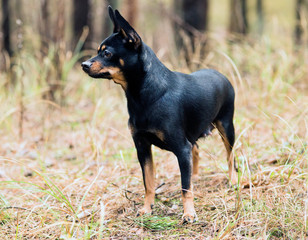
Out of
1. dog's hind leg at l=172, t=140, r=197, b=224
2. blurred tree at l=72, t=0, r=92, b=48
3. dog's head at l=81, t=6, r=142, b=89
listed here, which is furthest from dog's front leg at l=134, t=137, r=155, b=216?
blurred tree at l=72, t=0, r=92, b=48

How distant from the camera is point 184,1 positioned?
7.67 meters

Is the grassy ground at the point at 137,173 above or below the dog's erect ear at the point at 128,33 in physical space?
below

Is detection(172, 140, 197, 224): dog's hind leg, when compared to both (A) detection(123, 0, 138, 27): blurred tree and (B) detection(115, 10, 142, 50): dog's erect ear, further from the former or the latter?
(A) detection(123, 0, 138, 27): blurred tree

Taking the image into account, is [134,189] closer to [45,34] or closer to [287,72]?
[287,72]

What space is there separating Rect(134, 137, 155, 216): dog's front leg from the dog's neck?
0.40 m

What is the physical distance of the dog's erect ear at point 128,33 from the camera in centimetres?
258

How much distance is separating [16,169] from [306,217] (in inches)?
132

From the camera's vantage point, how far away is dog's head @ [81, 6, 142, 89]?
2.66 m

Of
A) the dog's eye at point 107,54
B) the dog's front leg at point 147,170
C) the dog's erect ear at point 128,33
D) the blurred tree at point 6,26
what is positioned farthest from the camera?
the blurred tree at point 6,26

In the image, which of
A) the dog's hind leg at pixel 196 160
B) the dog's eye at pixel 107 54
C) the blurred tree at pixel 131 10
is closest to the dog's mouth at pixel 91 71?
the dog's eye at pixel 107 54

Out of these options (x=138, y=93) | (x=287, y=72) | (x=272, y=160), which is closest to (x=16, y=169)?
(x=138, y=93)

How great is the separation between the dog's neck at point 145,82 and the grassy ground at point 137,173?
623 millimetres


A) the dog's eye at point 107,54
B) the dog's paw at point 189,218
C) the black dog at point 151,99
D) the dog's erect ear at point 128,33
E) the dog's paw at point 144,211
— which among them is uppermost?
the dog's erect ear at point 128,33

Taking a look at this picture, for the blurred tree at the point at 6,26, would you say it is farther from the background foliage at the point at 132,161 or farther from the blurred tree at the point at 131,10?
the blurred tree at the point at 131,10
